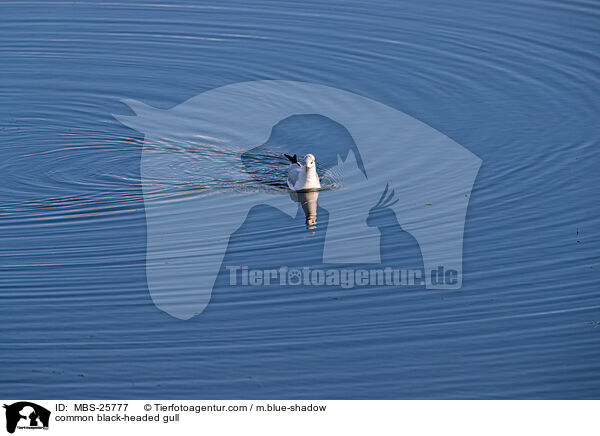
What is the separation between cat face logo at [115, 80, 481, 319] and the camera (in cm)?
1194

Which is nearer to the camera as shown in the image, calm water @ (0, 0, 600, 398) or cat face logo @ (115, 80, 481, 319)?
calm water @ (0, 0, 600, 398)

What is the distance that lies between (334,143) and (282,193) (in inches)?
74.1

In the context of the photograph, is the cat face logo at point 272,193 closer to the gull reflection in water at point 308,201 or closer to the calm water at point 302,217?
the gull reflection in water at point 308,201

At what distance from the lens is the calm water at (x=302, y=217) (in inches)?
382

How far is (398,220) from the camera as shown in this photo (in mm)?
13062

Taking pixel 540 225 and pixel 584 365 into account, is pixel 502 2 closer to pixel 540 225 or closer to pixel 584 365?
pixel 540 225

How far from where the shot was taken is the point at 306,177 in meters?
14.0
